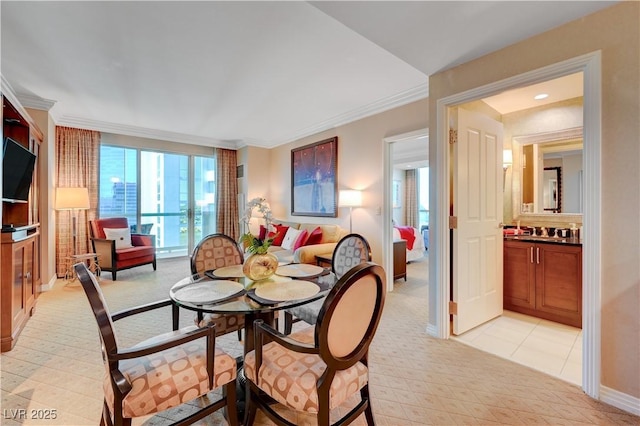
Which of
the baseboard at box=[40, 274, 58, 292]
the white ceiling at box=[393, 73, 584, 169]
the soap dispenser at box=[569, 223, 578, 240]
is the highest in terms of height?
the white ceiling at box=[393, 73, 584, 169]

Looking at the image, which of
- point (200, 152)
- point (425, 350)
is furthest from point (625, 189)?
point (200, 152)

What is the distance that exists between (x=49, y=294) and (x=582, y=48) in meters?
6.00

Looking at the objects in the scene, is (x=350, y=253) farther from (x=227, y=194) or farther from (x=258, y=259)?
(x=227, y=194)

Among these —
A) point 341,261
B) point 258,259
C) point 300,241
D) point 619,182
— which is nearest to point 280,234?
point 300,241

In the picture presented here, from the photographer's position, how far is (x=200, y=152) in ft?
21.0

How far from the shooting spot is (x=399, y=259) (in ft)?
14.3

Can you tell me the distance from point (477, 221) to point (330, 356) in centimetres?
218

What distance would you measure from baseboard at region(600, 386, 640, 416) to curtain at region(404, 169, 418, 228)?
7.24 metres

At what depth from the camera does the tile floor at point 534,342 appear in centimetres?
206

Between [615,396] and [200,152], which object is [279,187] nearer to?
[200,152]

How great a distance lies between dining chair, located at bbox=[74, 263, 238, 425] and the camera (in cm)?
112

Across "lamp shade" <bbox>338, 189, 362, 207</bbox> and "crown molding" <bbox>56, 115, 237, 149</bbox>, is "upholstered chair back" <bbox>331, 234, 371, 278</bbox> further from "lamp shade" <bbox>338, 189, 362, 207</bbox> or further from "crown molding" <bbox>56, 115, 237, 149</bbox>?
"crown molding" <bbox>56, 115, 237, 149</bbox>

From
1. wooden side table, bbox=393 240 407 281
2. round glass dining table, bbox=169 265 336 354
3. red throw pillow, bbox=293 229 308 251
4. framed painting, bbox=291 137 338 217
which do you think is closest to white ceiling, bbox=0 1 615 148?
framed painting, bbox=291 137 338 217

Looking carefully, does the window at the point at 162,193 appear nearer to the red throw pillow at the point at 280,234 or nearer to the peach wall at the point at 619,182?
the red throw pillow at the point at 280,234
